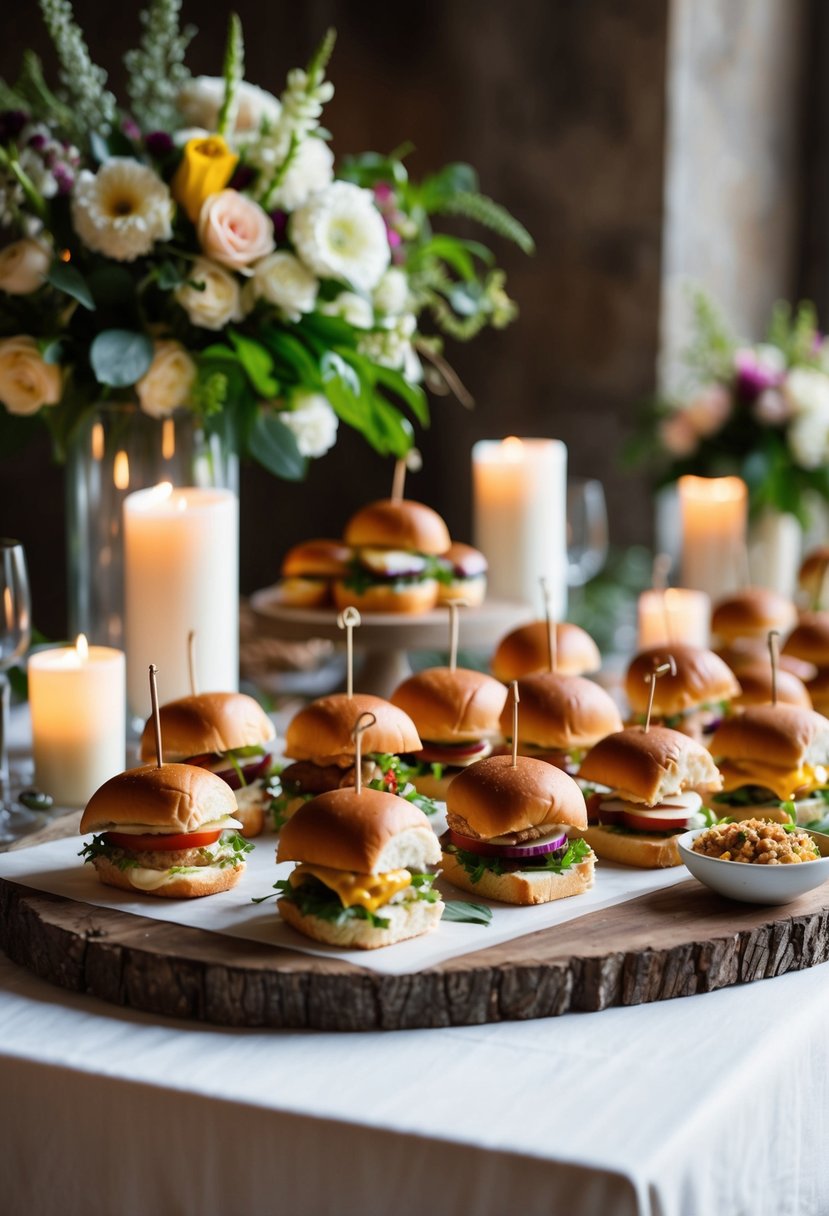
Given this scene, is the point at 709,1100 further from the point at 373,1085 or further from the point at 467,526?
the point at 467,526

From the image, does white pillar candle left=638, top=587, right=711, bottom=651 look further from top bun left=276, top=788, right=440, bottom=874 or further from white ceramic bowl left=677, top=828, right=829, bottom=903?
top bun left=276, top=788, right=440, bottom=874

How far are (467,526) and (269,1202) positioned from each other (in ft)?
14.8

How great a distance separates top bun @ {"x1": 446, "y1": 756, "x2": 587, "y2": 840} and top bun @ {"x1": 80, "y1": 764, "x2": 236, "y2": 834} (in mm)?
332

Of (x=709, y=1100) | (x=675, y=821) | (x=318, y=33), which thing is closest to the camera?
(x=709, y=1100)

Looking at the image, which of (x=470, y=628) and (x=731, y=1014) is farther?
(x=470, y=628)

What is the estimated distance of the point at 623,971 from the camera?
1.80 meters

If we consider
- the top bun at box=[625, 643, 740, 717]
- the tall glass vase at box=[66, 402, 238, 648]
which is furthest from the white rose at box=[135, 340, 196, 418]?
the top bun at box=[625, 643, 740, 717]

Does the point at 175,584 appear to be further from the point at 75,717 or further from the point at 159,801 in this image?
the point at 159,801

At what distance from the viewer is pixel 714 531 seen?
13.5 ft

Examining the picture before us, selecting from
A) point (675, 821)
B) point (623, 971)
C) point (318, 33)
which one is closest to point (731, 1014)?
point (623, 971)

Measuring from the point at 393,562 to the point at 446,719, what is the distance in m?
0.71

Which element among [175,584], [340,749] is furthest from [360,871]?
[175,584]

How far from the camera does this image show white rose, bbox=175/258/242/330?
264 cm

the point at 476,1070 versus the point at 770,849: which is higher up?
the point at 770,849
